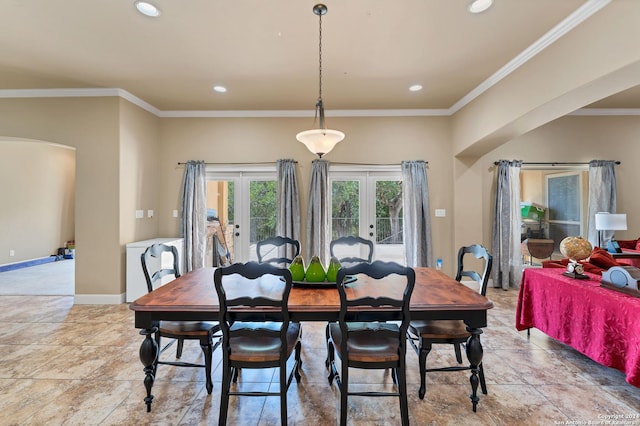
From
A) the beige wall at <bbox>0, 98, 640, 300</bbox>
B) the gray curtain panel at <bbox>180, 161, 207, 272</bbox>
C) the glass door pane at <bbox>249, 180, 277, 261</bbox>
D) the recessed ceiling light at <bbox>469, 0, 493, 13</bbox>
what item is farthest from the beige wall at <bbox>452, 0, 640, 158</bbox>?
the gray curtain panel at <bbox>180, 161, 207, 272</bbox>

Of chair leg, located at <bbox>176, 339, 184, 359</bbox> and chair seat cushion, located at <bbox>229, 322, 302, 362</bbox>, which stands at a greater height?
chair seat cushion, located at <bbox>229, 322, 302, 362</bbox>

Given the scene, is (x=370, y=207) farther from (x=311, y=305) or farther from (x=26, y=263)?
(x=26, y=263)

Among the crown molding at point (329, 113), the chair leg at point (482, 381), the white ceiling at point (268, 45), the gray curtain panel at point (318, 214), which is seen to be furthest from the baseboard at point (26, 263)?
the chair leg at point (482, 381)

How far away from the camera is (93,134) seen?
4.11m

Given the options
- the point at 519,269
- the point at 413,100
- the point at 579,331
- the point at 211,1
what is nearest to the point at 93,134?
the point at 211,1

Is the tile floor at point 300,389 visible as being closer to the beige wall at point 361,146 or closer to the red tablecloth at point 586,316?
the red tablecloth at point 586,316

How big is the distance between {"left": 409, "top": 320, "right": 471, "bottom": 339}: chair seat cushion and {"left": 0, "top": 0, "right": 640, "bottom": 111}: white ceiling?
249 centimetres

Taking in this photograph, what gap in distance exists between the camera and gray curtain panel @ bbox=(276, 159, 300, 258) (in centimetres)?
477

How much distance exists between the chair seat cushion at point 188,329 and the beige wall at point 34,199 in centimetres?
656

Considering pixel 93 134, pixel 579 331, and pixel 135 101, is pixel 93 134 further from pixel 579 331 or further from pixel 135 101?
pixel 579 331

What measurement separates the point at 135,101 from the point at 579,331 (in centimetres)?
588

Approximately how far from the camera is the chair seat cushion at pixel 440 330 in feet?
6.85

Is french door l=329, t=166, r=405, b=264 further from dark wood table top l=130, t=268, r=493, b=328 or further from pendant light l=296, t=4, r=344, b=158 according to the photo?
dark wood table top l=130, t=268, r=493, b=328

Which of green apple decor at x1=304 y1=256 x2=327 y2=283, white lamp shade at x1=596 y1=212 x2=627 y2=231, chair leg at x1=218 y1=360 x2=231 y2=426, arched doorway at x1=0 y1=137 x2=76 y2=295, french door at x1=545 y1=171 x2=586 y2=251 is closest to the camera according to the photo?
chair leg at x1=218 y1=360 x2=231 y2=426
